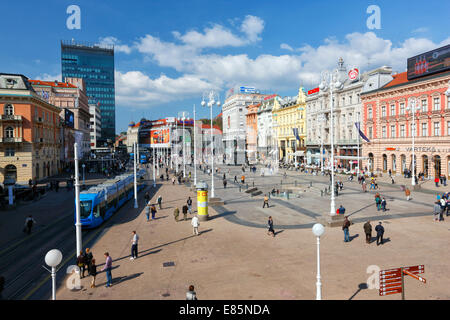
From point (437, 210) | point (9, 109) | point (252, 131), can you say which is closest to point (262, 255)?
point (437, 210)

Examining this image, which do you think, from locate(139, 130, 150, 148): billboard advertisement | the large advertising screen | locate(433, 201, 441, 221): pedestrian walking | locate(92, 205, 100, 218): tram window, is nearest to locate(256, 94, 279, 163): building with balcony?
the large advertising screen

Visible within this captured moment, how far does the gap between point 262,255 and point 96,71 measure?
161 metres

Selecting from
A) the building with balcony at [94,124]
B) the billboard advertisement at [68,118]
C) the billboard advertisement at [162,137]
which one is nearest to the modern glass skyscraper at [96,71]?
the building with balcony at [94,124]

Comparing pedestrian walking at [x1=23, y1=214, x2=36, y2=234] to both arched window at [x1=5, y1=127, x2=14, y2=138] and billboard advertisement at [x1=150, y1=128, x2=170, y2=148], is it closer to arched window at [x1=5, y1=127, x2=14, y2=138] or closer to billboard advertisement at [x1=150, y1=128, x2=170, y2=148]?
arched window at [x1=5, y1=127, x2=14, y2=138]

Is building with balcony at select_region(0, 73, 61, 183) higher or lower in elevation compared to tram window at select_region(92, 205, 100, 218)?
higher

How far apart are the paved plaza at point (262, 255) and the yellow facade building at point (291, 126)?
53.1m

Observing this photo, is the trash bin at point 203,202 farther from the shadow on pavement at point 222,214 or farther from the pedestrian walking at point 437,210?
the pedestrian walking at point 437,210

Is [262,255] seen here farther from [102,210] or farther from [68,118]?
[68,118]

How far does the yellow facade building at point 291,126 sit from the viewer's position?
80.1 m

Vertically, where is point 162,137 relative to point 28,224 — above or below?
above

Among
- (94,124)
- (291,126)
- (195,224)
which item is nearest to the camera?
(195,224)

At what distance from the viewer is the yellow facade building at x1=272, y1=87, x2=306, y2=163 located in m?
80.1

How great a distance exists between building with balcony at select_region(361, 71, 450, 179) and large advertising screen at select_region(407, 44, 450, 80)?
772 millimetres

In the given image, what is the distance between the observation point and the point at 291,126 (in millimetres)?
86125
